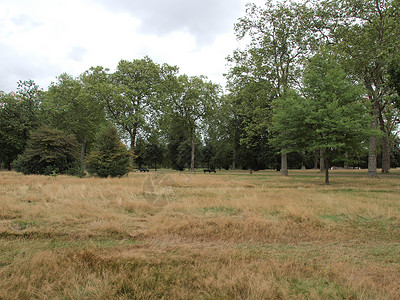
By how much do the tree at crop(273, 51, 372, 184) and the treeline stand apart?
8 cm

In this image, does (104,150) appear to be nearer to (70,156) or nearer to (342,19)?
(70,156)

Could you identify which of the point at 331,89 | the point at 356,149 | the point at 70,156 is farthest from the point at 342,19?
the point at 70,156

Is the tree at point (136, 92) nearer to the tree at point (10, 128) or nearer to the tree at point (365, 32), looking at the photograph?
the tree at point (10, 128)

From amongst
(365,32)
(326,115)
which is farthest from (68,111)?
(365,32)

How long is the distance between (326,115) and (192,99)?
89.1 feet

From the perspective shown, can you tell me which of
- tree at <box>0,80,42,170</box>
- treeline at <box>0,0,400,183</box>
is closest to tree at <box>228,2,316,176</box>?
treeline at <box>0,0,400,183</box>

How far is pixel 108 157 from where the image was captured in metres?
20.3

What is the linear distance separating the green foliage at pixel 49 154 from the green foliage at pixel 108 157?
10.5 feet

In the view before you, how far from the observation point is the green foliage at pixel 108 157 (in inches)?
789

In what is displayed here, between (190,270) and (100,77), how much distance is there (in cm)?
3696

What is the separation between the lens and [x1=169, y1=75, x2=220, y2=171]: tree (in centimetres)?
4172

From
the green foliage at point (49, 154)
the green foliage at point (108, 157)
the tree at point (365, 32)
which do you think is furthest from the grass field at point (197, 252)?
the tree at point (365, 32)

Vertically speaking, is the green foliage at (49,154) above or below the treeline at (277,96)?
below

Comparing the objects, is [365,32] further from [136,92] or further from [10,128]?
[10,128]
